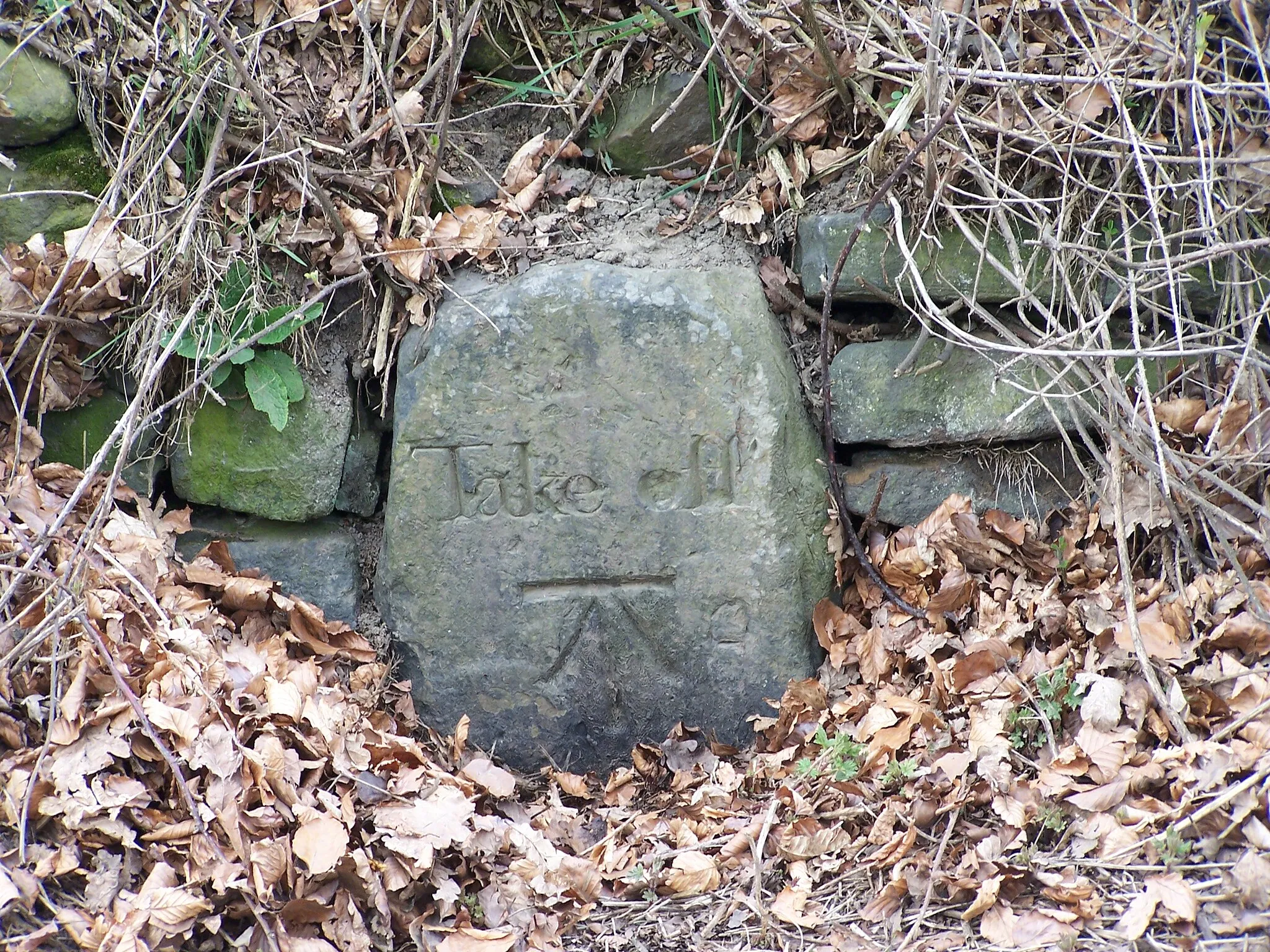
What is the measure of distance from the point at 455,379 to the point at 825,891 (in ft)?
5.03

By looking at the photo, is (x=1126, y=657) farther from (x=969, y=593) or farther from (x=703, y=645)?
(x=703, y=645)

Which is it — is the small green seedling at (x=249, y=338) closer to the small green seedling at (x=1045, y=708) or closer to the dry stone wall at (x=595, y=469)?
the dry stone wall at (x=595, y=469)

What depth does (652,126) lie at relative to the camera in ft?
9.39

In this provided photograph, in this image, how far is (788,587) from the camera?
8.95ft

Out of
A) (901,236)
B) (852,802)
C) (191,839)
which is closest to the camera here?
(191,839)

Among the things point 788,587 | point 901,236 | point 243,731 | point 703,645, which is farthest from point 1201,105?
point 243,731

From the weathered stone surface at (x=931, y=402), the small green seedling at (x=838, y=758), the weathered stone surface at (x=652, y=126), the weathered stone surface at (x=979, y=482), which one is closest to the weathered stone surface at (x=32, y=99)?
the weathered stone surface at (x=652, y=126)

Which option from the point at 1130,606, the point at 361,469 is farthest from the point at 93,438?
the point at 1130,606

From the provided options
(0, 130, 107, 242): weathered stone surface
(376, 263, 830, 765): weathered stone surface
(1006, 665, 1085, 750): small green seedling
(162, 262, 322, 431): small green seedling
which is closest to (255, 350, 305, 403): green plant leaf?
(162, 262, 322, 431): small green seedling

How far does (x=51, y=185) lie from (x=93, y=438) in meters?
0.67

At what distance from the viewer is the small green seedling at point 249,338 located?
2664mm

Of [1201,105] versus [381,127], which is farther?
[381,127]

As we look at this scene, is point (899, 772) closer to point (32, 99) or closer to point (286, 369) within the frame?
point (286, 369)

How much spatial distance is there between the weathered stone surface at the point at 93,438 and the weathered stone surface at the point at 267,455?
8 centimetres
